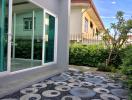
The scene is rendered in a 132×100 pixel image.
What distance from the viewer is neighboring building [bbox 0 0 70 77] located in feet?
28.4

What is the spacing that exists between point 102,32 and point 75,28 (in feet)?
11.4

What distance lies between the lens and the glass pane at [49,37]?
9.11 meters

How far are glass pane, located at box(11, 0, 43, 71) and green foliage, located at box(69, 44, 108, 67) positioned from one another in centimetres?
319

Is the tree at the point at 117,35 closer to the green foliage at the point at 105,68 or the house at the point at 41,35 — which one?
the green foliage at the point at 105,68

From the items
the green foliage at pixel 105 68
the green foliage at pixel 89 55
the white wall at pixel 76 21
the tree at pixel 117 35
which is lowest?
the green foliage at pixel 105 68

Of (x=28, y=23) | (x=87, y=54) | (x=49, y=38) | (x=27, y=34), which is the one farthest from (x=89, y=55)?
(x=28, y=23)

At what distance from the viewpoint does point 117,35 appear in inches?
428

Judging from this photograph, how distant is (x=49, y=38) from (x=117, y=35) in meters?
3.65

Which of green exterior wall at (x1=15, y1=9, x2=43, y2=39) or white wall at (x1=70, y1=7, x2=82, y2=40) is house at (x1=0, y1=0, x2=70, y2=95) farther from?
white wall at (x1=70, y1=7, x2=82, y2=40)

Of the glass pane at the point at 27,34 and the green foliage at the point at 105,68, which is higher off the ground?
the glass pane at the point at 27,34

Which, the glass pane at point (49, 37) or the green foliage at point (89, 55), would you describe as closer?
the glass pane at point (49, 37)

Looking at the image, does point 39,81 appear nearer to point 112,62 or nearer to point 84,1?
point 112,62

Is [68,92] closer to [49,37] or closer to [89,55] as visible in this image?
[49,37]

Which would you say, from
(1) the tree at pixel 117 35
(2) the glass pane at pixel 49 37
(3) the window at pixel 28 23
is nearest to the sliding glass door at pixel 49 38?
(2) the glass pane at pixel 49 37
